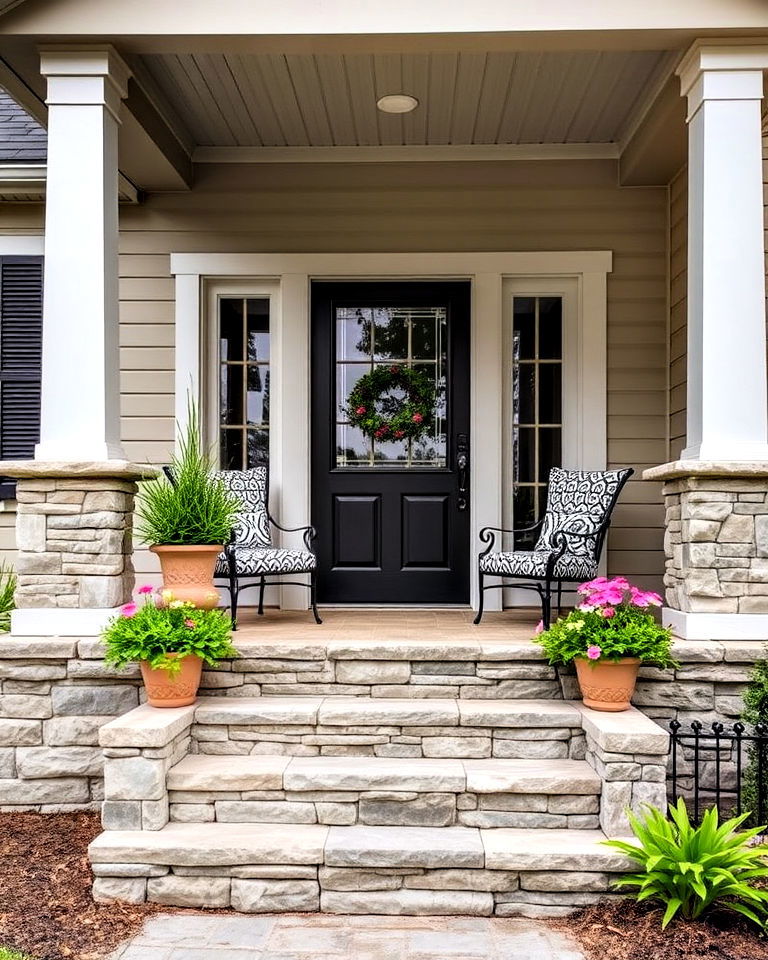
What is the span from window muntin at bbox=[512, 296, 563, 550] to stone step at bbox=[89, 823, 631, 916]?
2586 millimetres

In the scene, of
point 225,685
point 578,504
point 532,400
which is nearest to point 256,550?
point 225,685

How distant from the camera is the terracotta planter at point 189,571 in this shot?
357 cm

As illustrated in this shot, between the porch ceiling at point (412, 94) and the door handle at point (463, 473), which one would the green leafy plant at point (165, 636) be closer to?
the door handle at point (463, 473)

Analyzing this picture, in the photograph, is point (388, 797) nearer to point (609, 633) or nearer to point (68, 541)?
point (609, 633)

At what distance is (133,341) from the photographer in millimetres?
5086

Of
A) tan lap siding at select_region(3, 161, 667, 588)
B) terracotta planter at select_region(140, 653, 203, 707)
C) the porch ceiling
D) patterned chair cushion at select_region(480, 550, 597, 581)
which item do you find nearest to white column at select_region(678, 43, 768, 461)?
the porch ceiling

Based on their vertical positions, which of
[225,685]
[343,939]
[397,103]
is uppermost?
[397,103]

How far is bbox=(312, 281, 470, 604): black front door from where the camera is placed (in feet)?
16.8

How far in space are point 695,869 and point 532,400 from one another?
10.2 feet

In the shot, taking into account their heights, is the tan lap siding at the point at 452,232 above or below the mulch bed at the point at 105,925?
above

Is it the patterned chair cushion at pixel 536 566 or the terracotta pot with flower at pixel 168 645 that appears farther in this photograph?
the patterned chair cushion at pixel 536 566

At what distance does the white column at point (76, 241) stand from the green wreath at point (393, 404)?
6.17ft

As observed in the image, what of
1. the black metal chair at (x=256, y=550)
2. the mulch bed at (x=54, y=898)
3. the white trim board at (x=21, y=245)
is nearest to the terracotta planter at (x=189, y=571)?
the black metal chair at (x=256, y=550)

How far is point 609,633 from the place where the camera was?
3148 millimetres
